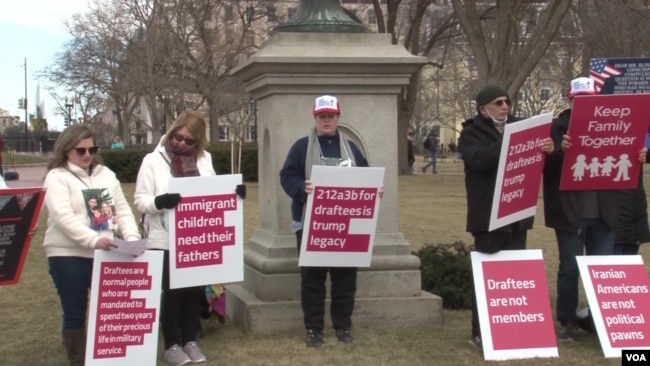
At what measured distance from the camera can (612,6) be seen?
95.2ft

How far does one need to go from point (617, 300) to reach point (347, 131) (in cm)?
241

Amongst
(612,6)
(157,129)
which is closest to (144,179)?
(612,6)

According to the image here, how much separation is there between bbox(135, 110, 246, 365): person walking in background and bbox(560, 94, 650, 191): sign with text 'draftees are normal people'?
2.42 meters

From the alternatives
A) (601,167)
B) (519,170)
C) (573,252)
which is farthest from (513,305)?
(601,167)

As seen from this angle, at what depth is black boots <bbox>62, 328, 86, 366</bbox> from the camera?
5582 millimetres

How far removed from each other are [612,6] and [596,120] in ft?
80.9

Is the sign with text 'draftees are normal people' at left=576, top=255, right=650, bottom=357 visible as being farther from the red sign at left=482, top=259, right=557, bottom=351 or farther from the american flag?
the american flag

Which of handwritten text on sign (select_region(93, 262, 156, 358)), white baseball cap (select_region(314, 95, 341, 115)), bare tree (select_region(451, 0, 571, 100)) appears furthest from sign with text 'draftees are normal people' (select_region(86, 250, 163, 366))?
bare tree (select_region(451, 0, 571, 100))

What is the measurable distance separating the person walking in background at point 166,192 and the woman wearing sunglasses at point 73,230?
0.89 ft

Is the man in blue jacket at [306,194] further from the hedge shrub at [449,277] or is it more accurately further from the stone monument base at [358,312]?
the hedge shrub at [449,277]

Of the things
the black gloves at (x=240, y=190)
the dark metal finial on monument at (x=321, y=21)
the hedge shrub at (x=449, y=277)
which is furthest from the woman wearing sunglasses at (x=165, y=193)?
the hedge shrub at (x=449, y=277)

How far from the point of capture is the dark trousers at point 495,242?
6.14 meters

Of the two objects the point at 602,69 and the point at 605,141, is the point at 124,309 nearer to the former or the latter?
the point at 605,141

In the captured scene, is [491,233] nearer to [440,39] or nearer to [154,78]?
[440,39]
